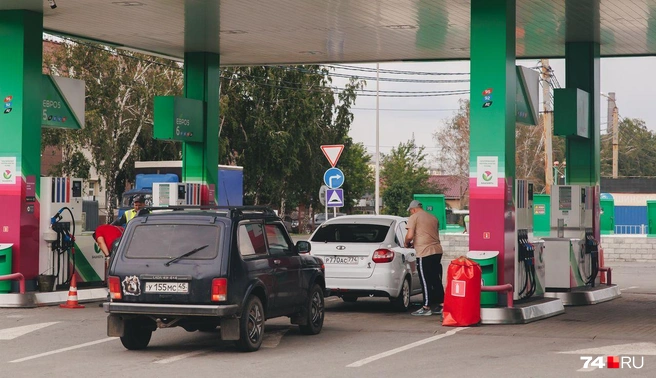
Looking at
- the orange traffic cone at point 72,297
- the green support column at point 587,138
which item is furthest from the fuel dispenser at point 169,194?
the green support column at point 587,138

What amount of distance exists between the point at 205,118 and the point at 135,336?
11428 millimetres

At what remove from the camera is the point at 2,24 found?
59.2 ft

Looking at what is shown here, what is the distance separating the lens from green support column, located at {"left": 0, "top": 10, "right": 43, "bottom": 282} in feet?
58.2

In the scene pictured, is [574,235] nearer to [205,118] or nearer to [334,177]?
[334,177]

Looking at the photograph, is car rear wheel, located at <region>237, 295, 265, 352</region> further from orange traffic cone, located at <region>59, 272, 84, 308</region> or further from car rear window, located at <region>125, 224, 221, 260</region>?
orange traffic cone, located at <region>59, 272, 84, 308</region>

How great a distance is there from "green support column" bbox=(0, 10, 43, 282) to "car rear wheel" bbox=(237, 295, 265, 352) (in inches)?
285

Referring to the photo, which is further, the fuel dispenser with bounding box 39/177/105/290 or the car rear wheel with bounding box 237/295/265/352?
the fuel dispenser with bounding box 39/177/105/290

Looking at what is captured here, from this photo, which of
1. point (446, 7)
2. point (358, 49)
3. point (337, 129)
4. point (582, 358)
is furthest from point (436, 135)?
point (582, 358)

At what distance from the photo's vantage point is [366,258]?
1603 centimetres

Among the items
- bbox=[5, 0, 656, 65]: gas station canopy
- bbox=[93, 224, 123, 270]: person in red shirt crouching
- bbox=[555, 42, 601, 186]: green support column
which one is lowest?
bbox=[93, 224, 123, 270]: person in red shirt crouching

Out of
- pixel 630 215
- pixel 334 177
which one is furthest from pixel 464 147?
pixel 334 177

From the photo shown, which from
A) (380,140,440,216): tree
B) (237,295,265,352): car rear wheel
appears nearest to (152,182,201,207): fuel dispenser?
(237,295,265,352): car rear wheel

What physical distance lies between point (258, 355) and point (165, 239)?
1.71 metres

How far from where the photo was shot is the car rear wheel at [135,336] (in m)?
11.9
